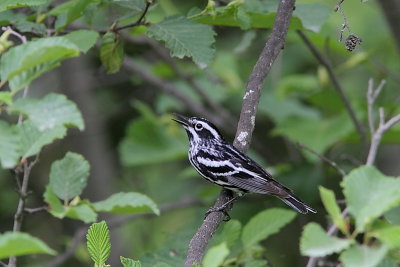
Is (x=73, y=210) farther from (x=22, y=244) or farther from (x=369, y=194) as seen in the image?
(x=369, y=194)

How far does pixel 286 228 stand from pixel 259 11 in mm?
4560

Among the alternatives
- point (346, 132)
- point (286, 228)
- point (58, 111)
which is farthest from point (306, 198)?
Answer: point (58, 111)

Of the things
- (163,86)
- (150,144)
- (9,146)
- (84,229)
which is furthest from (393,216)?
(150,144)

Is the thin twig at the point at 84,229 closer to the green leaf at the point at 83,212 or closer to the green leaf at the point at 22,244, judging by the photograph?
the green leaf at the point at 83,212

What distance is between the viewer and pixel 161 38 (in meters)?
3.94

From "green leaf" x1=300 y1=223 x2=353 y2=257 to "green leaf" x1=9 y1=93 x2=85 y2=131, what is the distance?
0.89 m

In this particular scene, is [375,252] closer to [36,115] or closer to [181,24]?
[36,115]

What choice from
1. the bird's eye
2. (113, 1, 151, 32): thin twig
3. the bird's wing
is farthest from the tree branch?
the bird's eye

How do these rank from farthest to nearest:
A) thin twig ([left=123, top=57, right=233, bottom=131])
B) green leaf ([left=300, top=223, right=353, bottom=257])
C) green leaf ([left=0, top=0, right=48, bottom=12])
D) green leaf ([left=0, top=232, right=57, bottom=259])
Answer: thin twig ([left=123, top=57, right=233, bottom=131]), green leaf ([left=0, top=0, right=48, bottom=12]), green leaf ([left=300, top=223, right=353, bottom=257]), green leaf ([left=0, top=232, right=57, bottom=259])

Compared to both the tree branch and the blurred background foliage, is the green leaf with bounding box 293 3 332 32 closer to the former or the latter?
the blurred background foliage

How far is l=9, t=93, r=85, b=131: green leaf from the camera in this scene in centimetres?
237

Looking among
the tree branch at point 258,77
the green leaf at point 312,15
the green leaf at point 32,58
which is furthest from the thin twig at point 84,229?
the green leaf at point 32,58

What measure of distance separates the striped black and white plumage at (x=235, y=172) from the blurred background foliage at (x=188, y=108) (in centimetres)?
40

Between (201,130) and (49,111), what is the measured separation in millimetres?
2937
